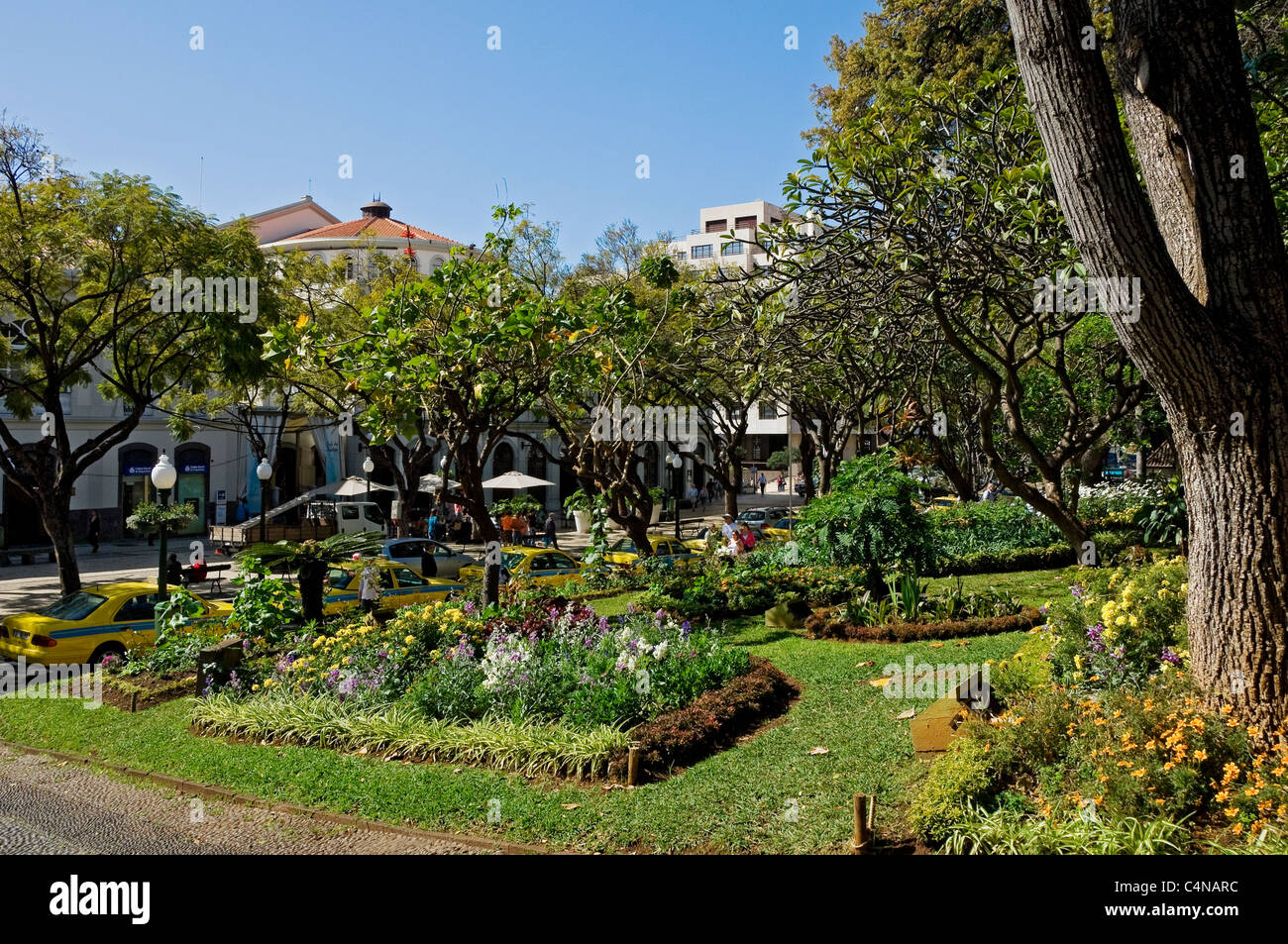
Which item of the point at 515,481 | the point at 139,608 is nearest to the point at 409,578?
the point at 139,608

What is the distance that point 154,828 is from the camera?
7074 mm

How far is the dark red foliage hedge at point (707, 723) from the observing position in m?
7.18

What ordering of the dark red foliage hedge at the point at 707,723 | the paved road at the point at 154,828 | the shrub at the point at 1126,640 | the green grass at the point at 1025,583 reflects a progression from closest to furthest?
the paved road at the point at 154,828 → the shrub at the point at 1126,640 → the dark red foliage hedge at the point at 707,723 → the green grass at the point at 1025,583

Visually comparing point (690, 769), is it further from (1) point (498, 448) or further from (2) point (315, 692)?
(1) point (498, 448)

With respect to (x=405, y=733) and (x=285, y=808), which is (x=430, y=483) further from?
Result: (x=285, y=808)

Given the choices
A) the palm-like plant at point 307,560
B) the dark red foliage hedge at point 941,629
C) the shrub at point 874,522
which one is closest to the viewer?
the dark red foliage hedge at point 941,629

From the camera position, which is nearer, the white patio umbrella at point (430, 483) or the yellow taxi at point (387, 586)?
the yellow taxi at point (387, 586)

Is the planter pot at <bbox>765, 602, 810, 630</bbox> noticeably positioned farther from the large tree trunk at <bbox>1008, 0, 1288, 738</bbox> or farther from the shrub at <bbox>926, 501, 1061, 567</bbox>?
the large tree trunk at <bbox>1008, 0, 1288, 738</bbox>

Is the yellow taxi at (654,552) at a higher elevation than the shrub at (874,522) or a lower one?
lower

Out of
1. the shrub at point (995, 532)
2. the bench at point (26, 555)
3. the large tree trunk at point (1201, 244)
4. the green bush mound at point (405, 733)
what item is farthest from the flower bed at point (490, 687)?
the bench at point (26, 555)

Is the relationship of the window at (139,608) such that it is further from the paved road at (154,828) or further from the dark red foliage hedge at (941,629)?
the dark red foliage hedge at (941,629)

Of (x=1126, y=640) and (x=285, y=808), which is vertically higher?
(x=1126, y=640)

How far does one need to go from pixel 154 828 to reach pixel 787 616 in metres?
7.86

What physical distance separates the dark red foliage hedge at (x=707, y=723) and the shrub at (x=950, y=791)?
2.07 m
